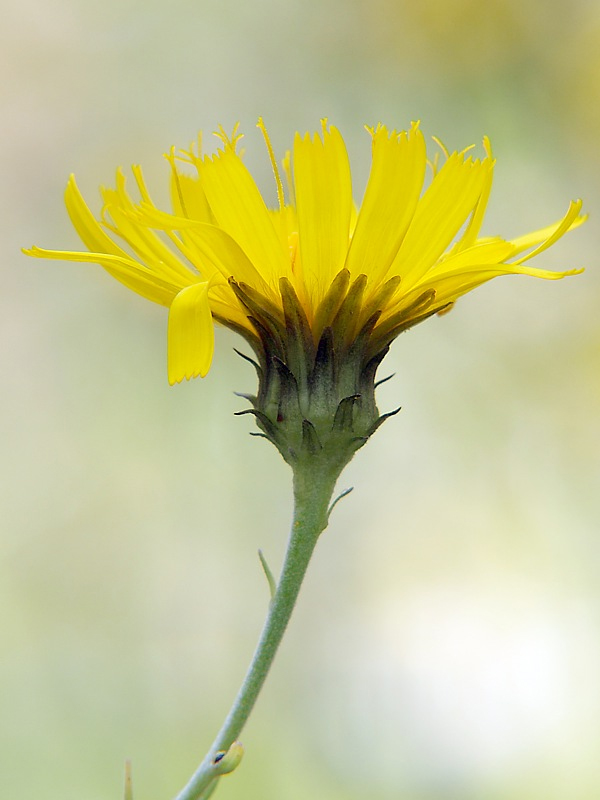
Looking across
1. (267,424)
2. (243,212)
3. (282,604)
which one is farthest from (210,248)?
(282,604)

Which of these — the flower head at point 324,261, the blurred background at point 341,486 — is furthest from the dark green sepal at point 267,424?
the blurred background at point 341,486

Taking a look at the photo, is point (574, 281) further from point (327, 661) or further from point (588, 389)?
point (327, 661)

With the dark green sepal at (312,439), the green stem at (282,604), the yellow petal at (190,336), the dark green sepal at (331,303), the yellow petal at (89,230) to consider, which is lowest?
the green stem at (282,604)

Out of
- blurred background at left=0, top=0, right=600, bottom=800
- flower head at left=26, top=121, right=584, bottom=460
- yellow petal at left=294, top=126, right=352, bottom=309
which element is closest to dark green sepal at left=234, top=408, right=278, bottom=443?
flower head at left=26, top=121, right=584, bottom=460

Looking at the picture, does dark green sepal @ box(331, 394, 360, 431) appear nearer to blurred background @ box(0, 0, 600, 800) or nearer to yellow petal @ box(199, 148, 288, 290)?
yellow petal @ box(199, 148, 288, 290)

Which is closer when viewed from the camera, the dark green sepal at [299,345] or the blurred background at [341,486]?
the dark green sepal at [299,345]

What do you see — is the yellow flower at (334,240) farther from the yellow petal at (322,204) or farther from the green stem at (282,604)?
the green stem at (282,604)

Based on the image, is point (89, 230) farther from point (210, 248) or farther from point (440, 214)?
point (440, 214)
